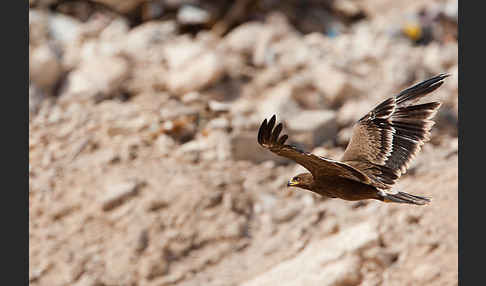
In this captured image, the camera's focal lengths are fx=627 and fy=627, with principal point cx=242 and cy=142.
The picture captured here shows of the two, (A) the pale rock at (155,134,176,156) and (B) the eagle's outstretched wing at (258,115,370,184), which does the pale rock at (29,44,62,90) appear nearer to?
(A) the pale rock at (155,134,176,156)

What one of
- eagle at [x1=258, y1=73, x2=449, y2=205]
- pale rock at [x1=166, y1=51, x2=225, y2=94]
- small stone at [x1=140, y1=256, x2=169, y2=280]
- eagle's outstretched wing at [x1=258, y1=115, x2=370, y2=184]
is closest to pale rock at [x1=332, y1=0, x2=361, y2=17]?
pale rock at [x1=166, y1=51, x2=225, y2=94]

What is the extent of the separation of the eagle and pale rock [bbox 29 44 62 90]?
18.2ft

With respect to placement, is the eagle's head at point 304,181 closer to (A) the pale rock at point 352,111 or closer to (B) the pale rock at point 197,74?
(A) the pale rock at point 352,111

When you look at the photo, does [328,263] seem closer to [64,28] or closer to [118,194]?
[118,194]

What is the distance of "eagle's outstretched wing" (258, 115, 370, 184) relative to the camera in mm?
4027

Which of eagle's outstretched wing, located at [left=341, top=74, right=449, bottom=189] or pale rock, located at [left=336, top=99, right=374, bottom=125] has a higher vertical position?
eagle's outstretched wing, located at [left=341, top=74, right=449, bottom=189]

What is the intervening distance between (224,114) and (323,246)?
Answer: 10.2ft

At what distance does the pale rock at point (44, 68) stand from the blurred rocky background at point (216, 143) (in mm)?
25

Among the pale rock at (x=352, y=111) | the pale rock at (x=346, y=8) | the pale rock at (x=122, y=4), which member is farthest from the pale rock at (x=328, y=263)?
the pale rock at (x=346, y=8)

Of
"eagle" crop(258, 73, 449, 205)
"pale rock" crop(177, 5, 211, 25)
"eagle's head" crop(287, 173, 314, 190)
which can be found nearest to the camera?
"eagle" crop(258, 73, 449, 205)

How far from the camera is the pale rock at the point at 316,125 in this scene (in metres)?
8.27

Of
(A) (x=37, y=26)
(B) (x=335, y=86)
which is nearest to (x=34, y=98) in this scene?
(A) (x=37, y=26)

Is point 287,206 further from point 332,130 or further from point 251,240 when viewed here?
point 332,130

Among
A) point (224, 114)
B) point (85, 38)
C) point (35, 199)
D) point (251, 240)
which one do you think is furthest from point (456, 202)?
point (85, 38)
